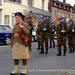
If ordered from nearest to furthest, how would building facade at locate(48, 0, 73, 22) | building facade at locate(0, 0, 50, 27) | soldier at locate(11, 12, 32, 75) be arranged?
soldier at locate(11, 12, 32, 75) → building facade at locate(0, 0, 50, 27) → building facade at locate(48, 0, 73, 22)

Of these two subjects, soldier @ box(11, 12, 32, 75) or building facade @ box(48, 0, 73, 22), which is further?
building facade @ box(48, 0, 73, 22)

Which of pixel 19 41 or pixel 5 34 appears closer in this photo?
pixel 19 41

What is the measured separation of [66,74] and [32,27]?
513cm

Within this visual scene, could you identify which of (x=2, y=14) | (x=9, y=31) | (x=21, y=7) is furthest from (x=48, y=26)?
(x=21, y=7)

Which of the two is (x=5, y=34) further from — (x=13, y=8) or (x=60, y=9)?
(x=60, y=9)

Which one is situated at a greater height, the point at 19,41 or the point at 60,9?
the point at 60,9

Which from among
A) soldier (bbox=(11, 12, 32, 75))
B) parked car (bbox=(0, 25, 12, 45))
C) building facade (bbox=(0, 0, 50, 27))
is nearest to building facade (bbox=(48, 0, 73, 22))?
building facade (bbox=(0, 0, 50, 27))

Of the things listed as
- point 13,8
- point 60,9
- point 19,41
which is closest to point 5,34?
point 19,41

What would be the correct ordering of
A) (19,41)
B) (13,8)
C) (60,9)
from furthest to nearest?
(60,9) < (13,8) < (19,41)

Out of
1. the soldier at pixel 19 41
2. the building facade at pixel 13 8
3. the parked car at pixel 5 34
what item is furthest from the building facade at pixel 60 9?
the soldier at pixel 19 41

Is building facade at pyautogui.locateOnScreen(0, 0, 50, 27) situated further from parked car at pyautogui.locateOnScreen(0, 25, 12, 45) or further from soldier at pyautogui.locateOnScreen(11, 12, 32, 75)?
soldier at pyautogui.locateOnScreen(11, 12, 32, 75)

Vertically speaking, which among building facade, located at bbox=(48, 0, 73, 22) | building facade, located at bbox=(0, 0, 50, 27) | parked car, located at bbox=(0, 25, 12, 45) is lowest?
parked car, located at bbox=(0, 25, 12, 45)

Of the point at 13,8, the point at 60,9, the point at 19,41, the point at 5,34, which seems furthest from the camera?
the point at 60,9

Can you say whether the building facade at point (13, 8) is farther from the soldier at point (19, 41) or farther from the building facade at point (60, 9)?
the soldier at point (19, 41)
